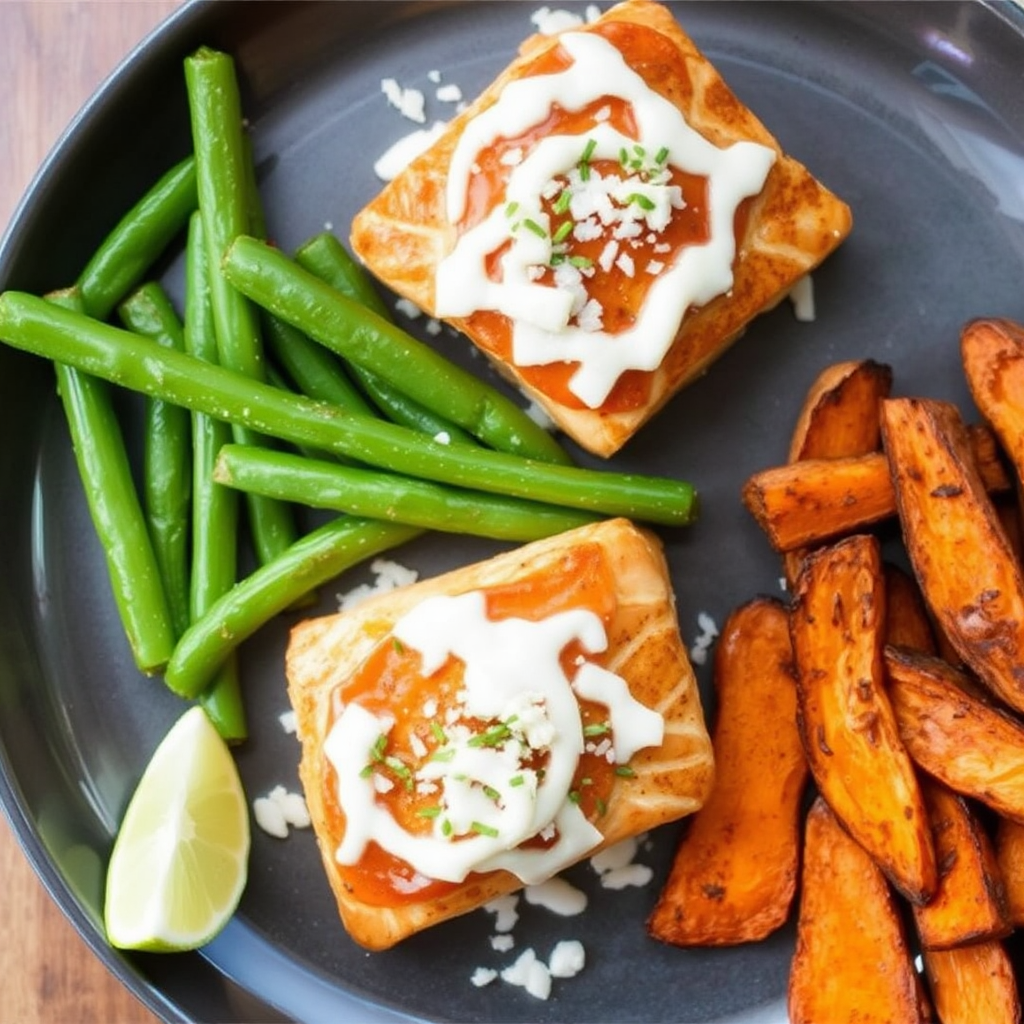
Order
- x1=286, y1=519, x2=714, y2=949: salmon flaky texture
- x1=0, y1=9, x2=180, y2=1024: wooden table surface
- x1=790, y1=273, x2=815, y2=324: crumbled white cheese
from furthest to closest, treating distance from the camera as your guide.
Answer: x1=0, y1=9, x2=180, y2=1024: wooden table surface → x1=790, y1=273, x2=815, y2=324: crumbled white cheese → x1=286, y1=519, x2=714, y2=949: salmon flaky texture

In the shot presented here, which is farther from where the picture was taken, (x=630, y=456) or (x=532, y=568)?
(x=630, y=456)

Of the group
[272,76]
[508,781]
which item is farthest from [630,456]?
[272,76]

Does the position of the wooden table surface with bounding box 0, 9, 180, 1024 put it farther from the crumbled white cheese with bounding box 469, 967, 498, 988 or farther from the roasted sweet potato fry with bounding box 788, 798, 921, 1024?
the roasted sweet potato fry with bounding box 788, 798, 921, 1024

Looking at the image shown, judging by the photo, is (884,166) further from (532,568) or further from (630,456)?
(532,568)

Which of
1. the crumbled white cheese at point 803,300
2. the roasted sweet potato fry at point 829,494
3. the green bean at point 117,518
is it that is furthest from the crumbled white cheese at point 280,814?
the crumbled white cheese at point 803,300

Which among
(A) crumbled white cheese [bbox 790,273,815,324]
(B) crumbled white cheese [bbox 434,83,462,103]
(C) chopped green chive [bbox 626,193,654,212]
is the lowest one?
(B) crumbled white cheese [bbox 434,83,462,103]

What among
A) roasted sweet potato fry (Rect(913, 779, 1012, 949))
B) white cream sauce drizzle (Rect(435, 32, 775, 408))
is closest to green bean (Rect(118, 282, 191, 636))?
white cream sauce drizzle (Rect(435, 32, 775, 408))
